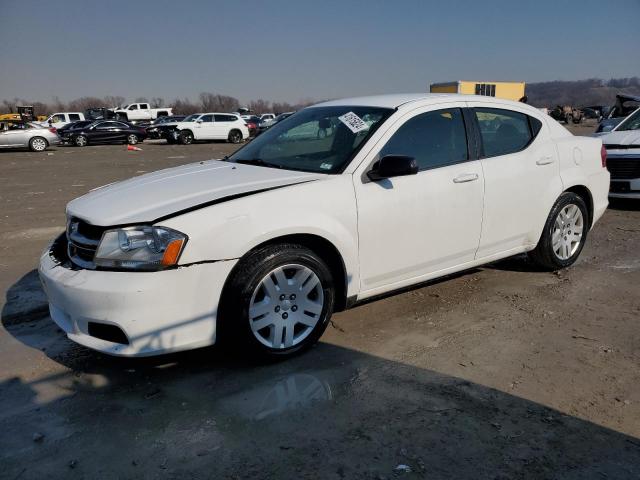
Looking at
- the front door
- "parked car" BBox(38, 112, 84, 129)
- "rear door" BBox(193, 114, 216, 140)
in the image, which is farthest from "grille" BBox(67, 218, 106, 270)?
"parked car" BBox(38, 112, 84, 129)

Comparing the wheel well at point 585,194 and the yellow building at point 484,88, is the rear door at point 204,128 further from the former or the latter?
the wheel well at point 585,194

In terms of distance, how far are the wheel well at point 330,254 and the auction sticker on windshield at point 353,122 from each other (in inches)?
37.4

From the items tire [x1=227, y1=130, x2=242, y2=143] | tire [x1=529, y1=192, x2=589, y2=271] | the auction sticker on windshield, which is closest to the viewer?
the auction sticker on windshield

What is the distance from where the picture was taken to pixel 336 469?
230 cm

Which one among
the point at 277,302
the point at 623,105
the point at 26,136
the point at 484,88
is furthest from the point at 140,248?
the point at 484,88

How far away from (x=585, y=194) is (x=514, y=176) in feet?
4.05

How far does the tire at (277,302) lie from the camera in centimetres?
304

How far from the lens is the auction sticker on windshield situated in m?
3.81

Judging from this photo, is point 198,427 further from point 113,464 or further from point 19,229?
point 19,229

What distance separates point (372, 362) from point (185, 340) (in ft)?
3.79

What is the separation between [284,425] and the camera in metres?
2.63

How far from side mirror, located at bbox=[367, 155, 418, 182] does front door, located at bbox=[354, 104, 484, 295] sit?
7 cm

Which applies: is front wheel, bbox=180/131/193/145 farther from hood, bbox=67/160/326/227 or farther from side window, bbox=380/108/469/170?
side window, bbox=380/108/469/170

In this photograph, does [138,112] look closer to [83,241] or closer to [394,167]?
[83,241]
